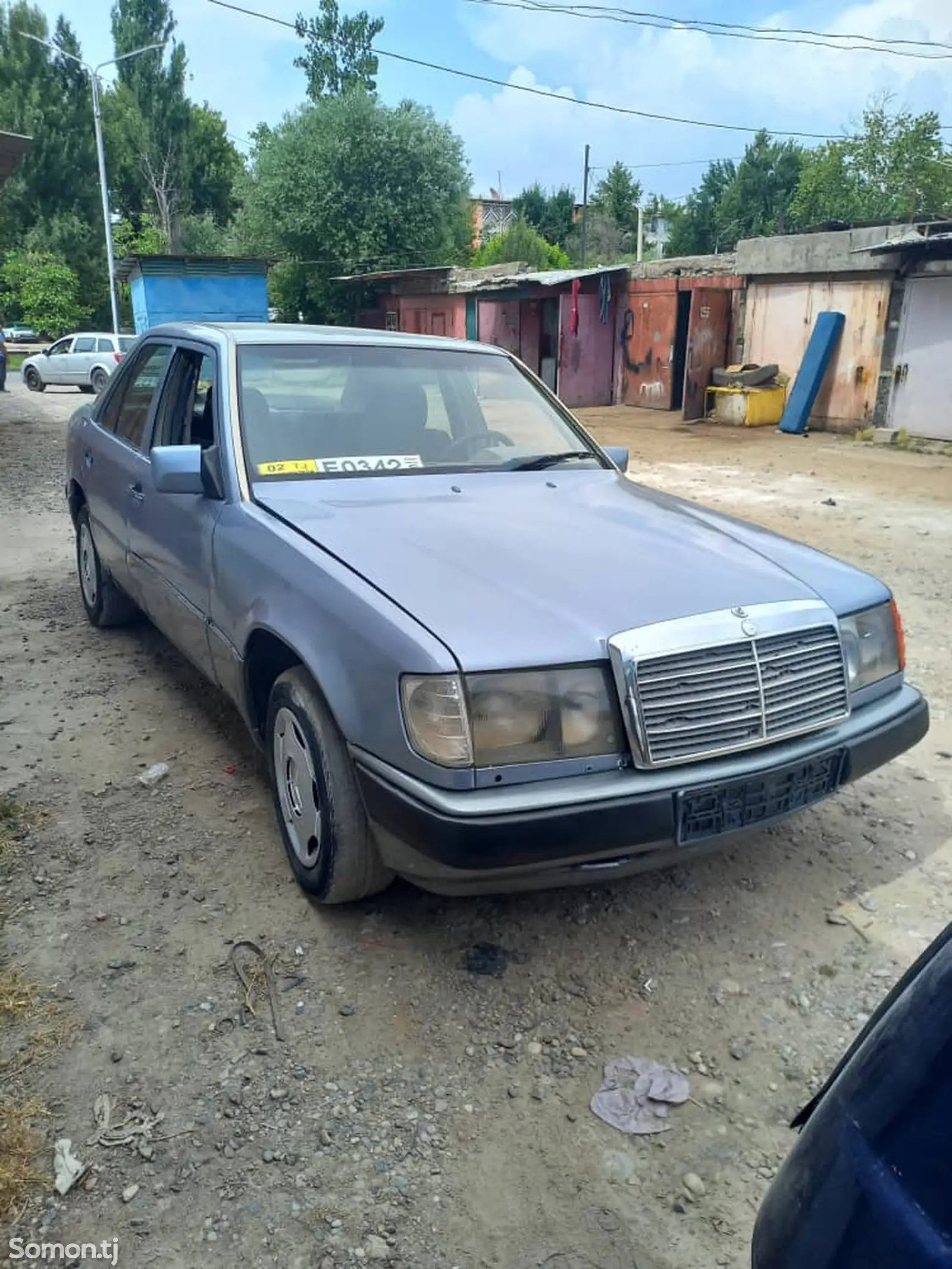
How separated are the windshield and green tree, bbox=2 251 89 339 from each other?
3858 centimetres

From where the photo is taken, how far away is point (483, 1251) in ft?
5.92

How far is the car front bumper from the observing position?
2148mm

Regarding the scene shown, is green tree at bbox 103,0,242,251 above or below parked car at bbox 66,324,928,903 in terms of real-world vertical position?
above

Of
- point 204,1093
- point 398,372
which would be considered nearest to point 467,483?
point 398,372

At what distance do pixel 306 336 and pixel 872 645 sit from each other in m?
2.41

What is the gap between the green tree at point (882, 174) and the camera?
139 feet

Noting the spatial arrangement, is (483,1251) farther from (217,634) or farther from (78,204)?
(78,204)

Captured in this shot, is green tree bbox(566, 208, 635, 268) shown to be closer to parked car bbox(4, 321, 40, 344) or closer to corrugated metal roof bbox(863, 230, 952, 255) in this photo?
parked car bbox(4, 321, 40, 344)

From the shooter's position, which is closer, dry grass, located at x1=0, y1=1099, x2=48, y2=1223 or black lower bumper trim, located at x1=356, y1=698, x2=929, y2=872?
dry grass, located at x1=0, y1=1099, x2=48, y2=1223

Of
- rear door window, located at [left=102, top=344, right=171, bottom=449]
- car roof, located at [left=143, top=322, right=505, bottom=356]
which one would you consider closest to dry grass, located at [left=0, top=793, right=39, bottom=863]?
rear door window, located at [left=102, top=344, right=171, bottom=449]

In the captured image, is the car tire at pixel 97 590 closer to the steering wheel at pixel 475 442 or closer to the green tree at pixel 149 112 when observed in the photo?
the steering wheel at pixel 475 442

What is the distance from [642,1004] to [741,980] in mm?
301

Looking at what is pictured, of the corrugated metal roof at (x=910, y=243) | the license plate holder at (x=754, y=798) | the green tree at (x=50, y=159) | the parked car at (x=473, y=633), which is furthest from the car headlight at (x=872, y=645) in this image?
the green tree at (x=50, y=159)

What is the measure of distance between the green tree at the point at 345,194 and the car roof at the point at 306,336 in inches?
1117
